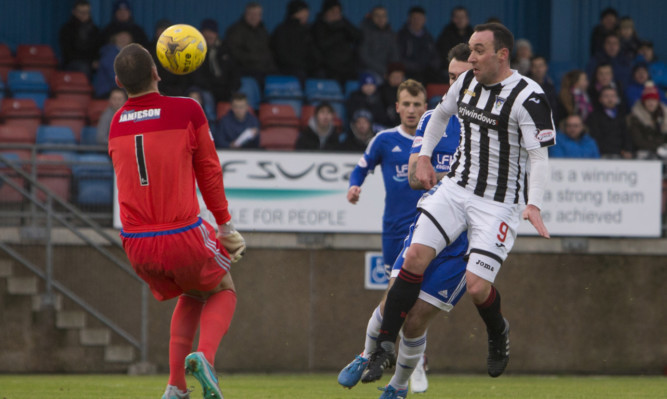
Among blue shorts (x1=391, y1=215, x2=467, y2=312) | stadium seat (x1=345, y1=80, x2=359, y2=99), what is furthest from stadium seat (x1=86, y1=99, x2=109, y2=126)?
blue shorts (x1=391, y1=215, x2=467, y2=312)

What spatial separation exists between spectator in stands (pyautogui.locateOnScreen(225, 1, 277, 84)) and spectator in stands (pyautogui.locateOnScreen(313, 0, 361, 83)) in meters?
0.80

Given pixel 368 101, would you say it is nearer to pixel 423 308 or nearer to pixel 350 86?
pixel 350 86

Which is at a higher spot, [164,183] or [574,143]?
[164,183]

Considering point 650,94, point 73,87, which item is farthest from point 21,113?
point 650,94

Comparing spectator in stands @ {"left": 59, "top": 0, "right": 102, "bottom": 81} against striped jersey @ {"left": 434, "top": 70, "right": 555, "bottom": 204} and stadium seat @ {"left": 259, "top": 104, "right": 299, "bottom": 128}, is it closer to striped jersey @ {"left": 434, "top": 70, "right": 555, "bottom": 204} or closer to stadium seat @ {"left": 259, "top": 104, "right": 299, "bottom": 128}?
stadium seat @ {"left": 259, "top": 104, "right": 299, "bottom": 128}

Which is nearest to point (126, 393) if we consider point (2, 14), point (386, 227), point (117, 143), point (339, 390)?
point (339, 390)

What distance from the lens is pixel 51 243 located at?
1308cm

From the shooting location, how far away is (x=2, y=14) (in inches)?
732

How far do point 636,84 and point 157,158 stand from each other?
11.7m

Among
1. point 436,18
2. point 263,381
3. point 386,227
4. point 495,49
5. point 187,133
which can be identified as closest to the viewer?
point 187,133

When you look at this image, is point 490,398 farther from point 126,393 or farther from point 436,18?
point 436,18

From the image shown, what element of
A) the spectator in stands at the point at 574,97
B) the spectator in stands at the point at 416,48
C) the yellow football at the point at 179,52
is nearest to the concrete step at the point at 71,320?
the spectator in stands at the point at 416,48

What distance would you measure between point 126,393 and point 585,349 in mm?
6855

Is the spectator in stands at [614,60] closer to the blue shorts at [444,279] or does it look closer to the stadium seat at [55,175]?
the stadium seat at [55,175]
